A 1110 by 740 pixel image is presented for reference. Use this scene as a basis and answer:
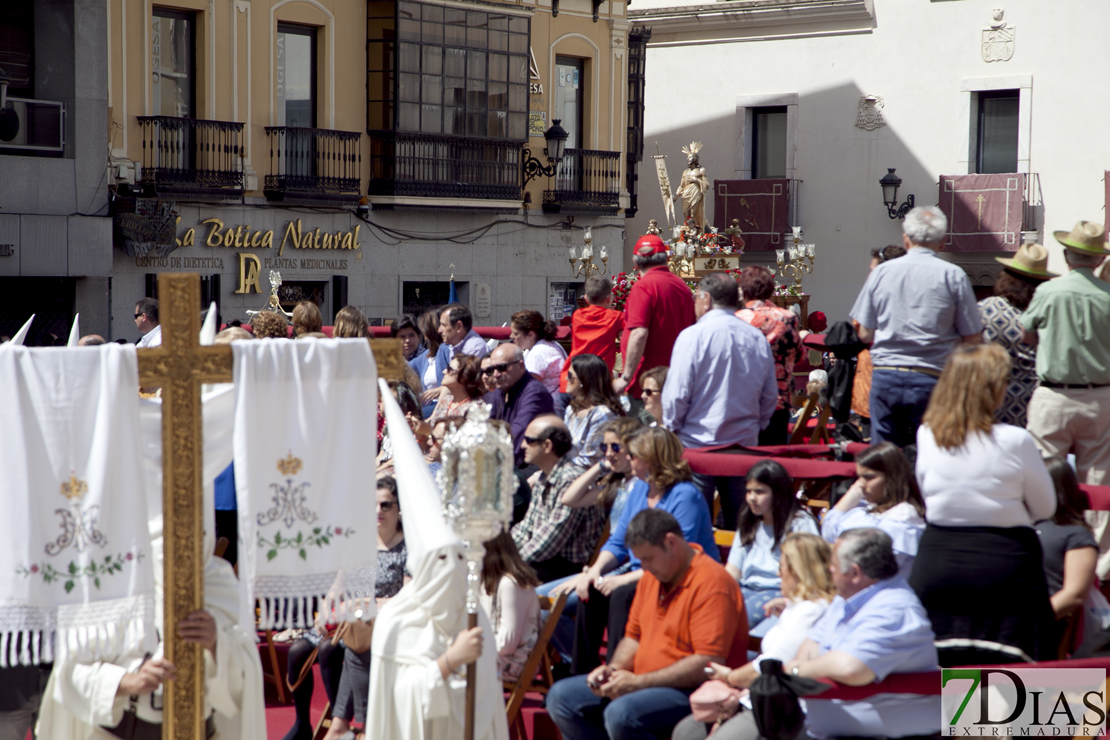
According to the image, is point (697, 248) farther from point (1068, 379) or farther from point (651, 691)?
point (651, 691)

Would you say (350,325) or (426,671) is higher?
(350,325)

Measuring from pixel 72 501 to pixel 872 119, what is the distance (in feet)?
70.9

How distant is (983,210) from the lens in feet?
72.3

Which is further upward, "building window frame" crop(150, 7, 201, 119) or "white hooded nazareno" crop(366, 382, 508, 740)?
"building window frame" crop(150, 7, 201, 119)

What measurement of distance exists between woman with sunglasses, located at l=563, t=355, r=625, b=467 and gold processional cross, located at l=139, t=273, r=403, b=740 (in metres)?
3.79

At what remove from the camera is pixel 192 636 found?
356 centimetres

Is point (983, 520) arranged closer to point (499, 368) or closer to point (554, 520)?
point (554, 520)

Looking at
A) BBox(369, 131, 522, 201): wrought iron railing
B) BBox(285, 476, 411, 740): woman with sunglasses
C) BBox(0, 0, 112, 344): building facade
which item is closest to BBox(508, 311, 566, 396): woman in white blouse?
BBox(285, 476, 411, 740): woman with sunglasses

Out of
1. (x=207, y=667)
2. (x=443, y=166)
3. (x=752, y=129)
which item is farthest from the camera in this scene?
(x=752, y=129)

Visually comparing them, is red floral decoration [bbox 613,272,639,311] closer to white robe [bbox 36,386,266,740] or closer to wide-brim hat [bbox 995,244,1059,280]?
wide-brim hat [bbox 995,244,1059,280]

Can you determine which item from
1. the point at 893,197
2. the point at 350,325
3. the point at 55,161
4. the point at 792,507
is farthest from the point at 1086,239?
the point at 893,197

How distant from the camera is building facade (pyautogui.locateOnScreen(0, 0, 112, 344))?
52.0 ft

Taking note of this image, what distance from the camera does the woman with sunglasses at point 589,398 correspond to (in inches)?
286

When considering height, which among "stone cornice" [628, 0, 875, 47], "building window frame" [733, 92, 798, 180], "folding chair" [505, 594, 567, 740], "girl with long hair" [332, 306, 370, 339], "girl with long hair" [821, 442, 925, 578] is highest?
"stone cornice" [628, 0, 875, 47]
